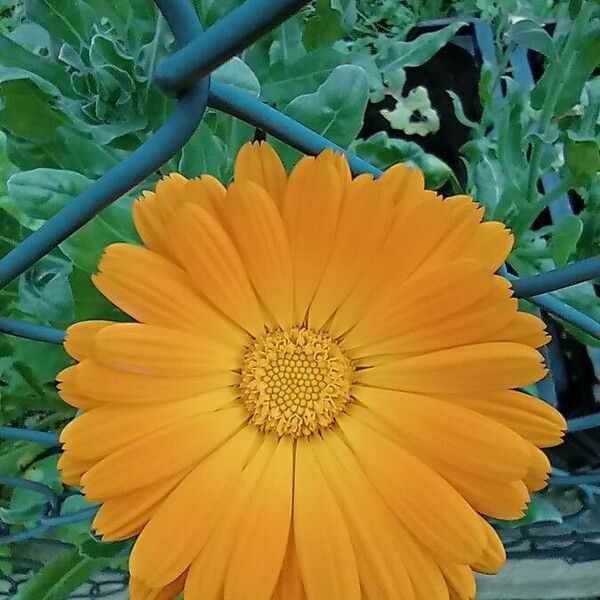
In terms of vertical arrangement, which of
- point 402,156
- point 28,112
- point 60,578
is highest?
point 28,112

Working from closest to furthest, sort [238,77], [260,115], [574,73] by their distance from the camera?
1. [260,115]
2. [238,77]
3. [574,73]

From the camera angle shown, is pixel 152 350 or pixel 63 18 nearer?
pixel 152 350

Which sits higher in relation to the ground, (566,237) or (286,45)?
(286,45)

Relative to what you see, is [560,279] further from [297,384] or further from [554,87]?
[554,87]

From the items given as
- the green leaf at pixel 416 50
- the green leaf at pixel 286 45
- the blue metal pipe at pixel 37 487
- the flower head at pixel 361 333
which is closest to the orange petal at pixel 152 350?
the flower head at pixel 361 333

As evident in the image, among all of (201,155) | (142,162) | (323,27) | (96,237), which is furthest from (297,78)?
(142,162)

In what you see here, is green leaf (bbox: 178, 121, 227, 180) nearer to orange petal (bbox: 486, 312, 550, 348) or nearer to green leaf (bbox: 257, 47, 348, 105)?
green leaf (bbox: 257, 47, 348, 105)

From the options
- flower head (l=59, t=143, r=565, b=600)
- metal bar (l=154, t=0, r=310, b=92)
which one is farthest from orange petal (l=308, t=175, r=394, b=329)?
metal bar (l=154, t=0, r=310, b=92)

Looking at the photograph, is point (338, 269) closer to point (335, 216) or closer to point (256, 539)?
point (335, 216)
